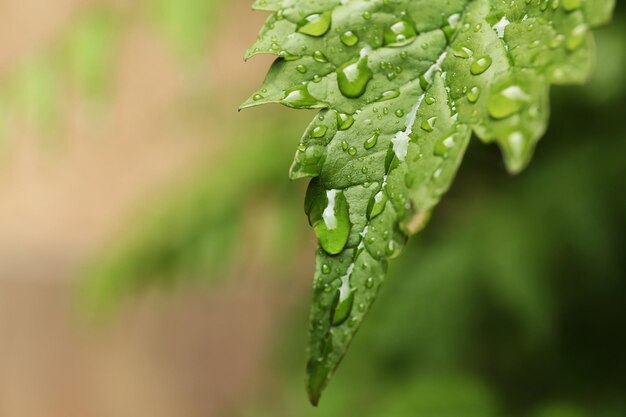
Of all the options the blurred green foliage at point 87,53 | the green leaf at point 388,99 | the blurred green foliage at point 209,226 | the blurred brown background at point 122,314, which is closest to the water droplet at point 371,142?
the green leaf at point 388,99

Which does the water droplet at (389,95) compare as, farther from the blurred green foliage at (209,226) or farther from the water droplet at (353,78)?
the blurred green foliage at (209,226)

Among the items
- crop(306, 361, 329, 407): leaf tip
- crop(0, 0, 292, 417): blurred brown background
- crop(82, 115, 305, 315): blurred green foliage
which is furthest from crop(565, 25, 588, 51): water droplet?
crop(0, 0, 292, 417): blurred brown background

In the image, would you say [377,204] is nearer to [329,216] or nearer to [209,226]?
[329,216]

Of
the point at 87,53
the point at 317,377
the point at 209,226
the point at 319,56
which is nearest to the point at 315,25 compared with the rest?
the point at 319,56

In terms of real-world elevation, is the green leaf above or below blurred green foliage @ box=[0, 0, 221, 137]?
above

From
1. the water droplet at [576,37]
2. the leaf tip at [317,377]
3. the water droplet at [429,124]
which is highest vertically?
the water droplet at [576,37]

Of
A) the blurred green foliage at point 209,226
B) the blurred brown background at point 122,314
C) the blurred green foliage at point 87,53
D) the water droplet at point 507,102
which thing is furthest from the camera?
the blurred brown background at point 122,314

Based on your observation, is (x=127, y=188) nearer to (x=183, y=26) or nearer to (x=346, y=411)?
(x=346, y=411)

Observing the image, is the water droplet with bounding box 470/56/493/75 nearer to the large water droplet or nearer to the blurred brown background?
the large water droplet
